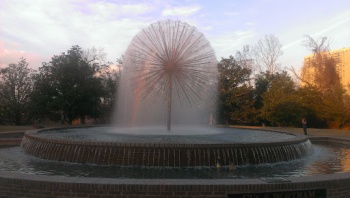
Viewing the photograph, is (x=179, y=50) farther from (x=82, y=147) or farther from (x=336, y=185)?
(x=336, y=185)

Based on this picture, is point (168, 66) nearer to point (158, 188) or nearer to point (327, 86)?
point (158, 188)

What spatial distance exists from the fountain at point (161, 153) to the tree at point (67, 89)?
14.9 m

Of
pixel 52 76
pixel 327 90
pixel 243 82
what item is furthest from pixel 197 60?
pixel 327 90

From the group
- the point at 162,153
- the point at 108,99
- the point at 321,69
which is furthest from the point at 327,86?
the point at 162,153

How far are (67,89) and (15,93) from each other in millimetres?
8183

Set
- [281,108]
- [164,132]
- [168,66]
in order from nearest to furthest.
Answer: [168,66] → [164,132] → [281,108]

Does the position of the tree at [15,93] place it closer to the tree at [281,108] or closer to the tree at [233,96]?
the tree at [233,96]

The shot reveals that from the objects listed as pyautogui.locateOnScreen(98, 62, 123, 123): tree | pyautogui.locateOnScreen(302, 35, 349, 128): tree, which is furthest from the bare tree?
pyautogui.locateOnScreen(98, 62, 123, 123): tree

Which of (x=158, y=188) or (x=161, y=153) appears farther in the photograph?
(x=161, y=153)

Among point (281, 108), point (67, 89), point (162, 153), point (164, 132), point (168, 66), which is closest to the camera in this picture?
Answer: point (162, 153)

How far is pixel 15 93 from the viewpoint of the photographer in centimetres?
3703

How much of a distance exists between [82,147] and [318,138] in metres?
13.5

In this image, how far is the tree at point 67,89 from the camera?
32.3m

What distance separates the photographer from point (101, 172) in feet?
29.3
